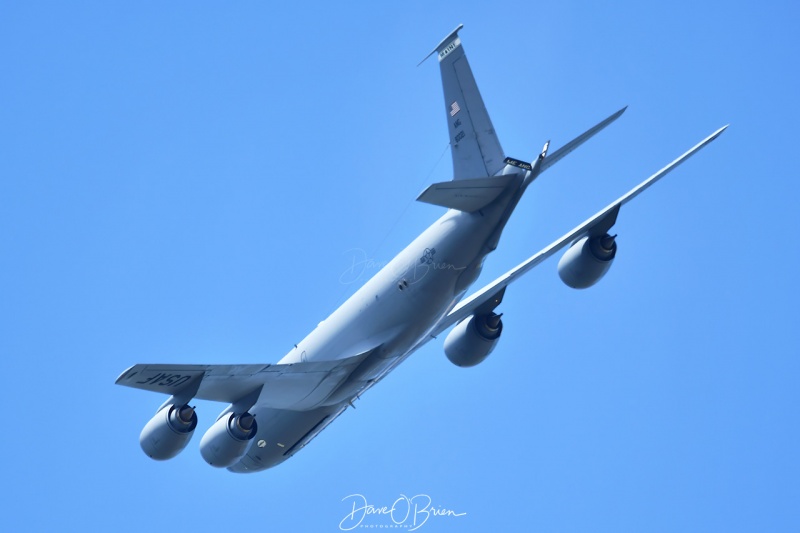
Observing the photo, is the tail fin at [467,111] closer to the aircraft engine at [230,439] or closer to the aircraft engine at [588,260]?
the aircraft engine at [588,260]

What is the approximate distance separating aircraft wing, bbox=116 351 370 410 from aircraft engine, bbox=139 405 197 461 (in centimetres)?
56

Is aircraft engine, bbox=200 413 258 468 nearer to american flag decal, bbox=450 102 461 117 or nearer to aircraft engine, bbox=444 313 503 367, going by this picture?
aircraft engine, bbox=444 313 503 367

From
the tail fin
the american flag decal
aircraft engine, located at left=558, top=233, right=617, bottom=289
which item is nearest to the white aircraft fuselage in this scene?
the tail fin

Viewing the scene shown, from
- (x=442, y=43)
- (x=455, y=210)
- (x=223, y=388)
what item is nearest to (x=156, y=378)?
(x=223, y=388)

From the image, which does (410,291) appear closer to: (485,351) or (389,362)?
(389,362)

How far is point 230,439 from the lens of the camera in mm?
34219

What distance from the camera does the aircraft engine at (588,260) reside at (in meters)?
35.7

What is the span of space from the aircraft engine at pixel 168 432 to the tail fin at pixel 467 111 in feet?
28.4

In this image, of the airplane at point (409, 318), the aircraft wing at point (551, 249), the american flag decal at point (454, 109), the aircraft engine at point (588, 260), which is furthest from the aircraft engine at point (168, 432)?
the aircraft engine at point (588, 260)

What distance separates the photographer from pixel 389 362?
34594 mm

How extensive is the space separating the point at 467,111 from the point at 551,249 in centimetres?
547

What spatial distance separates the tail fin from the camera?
32125mm

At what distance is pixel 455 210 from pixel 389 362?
4390 mm

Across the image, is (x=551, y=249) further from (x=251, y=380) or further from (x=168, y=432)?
(x=168, y=432)
